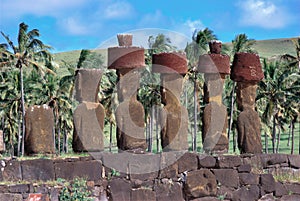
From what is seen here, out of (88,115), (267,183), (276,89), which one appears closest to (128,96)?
(88,115)

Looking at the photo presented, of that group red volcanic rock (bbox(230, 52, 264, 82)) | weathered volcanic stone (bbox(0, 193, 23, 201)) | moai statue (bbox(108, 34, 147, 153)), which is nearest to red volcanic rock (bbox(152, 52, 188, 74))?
moai statue (bbox(108, 34, 147, 153))

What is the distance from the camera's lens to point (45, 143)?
1080 cm

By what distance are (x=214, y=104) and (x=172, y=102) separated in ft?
4.14

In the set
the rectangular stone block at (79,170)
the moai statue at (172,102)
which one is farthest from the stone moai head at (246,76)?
the rectangular stone block at (79,170)

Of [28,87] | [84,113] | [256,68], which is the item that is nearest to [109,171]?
[84,113]

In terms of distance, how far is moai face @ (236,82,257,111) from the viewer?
13062 mm

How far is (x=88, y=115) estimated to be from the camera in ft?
36.8

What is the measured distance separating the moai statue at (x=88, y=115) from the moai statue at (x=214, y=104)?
275cm

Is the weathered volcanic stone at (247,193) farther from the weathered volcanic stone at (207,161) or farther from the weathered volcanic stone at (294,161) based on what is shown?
the weathered volcanic stone at (294,161)

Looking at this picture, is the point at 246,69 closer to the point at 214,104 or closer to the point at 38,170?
the point at 214,104

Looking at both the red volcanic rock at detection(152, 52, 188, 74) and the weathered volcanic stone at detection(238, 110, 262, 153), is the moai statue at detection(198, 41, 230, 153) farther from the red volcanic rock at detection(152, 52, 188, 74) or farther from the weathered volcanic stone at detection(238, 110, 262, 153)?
the red volcanic rock at detection(152, 52, 188, 74)

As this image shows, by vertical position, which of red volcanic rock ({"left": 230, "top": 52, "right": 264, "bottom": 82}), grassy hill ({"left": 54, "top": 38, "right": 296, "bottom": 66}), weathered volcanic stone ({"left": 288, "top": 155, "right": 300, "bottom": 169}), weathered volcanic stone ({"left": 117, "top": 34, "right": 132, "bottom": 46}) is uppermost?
grassy hill ({"left": 54, "top": 38, "right": 296, "bottom": 66})

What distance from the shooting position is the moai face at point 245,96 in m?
13.1

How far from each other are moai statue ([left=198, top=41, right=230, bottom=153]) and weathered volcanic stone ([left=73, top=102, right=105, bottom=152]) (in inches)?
108
